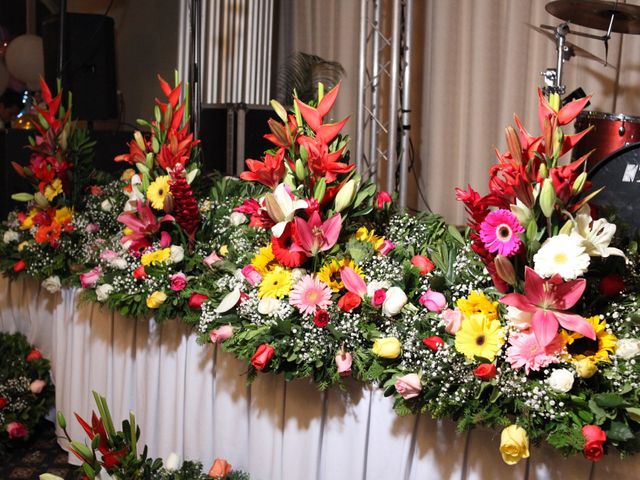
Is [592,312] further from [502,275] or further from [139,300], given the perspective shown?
[139,300]

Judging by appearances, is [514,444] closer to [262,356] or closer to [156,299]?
[262,356]

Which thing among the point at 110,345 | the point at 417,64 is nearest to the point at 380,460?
the point at 110,345

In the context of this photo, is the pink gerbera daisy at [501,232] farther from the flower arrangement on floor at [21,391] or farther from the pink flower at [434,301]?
the flower arrangement on floor at [21,391]

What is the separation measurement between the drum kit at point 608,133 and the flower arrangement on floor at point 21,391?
7.48ft

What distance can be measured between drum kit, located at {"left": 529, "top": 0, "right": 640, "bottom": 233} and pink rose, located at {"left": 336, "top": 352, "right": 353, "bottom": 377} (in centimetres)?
100

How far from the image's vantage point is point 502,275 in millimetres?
1663

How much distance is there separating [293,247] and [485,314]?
0.55 m

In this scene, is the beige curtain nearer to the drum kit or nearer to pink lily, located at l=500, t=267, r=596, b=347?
the drum kit

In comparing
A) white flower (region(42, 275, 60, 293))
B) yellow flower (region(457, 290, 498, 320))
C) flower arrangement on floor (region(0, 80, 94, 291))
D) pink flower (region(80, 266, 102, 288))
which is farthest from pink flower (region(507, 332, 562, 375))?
flower arrangement on floor (region(0, 80, 94, 291))

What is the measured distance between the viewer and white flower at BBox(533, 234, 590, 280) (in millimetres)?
1545

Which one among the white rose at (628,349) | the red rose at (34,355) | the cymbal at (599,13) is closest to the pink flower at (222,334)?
Answer: the white rose at (628,349)

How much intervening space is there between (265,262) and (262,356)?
33 centimetres

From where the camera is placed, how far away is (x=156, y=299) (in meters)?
2.39

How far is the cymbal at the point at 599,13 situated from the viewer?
3.19 metres
